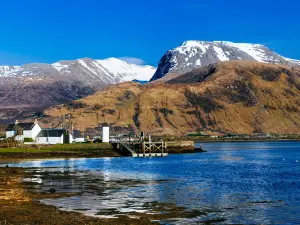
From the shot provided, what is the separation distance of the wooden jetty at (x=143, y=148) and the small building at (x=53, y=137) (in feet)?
44.0

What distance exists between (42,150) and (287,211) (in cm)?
7833

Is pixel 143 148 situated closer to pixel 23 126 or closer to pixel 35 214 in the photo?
pixel 23 126

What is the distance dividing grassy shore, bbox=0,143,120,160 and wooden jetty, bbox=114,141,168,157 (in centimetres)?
336

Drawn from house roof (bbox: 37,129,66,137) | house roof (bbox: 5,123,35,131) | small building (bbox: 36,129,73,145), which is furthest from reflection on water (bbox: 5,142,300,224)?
house roof (bbox: 5,123,35,131)

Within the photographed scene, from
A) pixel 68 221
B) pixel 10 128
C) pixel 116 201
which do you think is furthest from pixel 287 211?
pixel 10 128

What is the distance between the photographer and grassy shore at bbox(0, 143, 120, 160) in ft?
323

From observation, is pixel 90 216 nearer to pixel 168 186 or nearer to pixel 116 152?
pixel 168 186

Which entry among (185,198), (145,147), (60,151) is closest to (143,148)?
(145,147)

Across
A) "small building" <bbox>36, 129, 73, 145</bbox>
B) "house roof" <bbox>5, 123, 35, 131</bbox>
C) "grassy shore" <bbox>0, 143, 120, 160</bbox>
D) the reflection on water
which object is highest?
"house roof" <bbox>5, 123, 35, 131</bbox>

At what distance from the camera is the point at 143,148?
124 metres

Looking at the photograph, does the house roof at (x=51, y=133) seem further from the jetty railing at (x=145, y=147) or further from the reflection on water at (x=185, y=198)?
the reflection on water at (x=185, y=198)

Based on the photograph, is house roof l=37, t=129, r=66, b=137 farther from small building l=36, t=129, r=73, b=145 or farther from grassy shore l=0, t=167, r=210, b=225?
grassy shore l=0, t=167, r=210, b=225

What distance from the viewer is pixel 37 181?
51.9 meters

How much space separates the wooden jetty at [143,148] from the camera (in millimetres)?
120188
